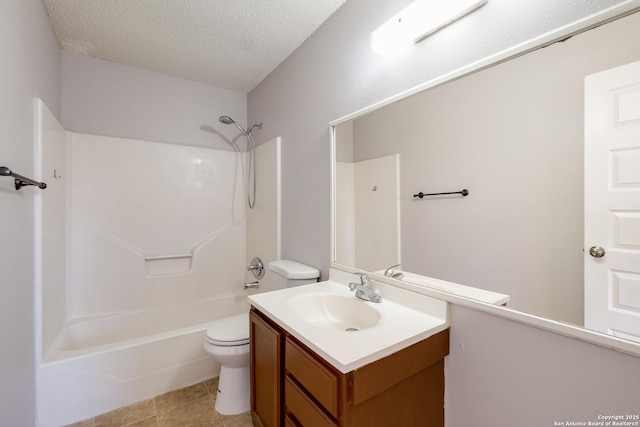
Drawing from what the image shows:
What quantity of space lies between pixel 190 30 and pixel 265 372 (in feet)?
6.97

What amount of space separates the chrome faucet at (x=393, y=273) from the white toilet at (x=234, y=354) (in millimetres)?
548

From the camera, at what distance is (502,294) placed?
0.89 m

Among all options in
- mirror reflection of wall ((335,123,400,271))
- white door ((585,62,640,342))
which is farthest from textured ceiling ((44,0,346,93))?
white door ((585,62,640,342))

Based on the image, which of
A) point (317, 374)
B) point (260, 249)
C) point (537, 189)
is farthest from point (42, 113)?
point (537, 189)

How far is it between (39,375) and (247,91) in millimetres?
2599

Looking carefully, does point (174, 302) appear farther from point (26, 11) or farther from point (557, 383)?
point (557, 383)

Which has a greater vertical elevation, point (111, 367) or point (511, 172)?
point (511, 172)

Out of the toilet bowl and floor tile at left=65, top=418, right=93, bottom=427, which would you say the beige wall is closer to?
the toilet bowl


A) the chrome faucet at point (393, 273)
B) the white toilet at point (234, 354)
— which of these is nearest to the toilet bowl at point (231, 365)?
the white toilet at point (234, 354)

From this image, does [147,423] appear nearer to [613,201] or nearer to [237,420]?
[237,420]

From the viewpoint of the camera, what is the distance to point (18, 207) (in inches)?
49.1

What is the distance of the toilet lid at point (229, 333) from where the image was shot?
1.60m

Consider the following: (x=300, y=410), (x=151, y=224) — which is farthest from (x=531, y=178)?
(x=151, y=224)

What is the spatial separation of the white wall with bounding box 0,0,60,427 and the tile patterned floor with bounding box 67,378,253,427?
379 mm
